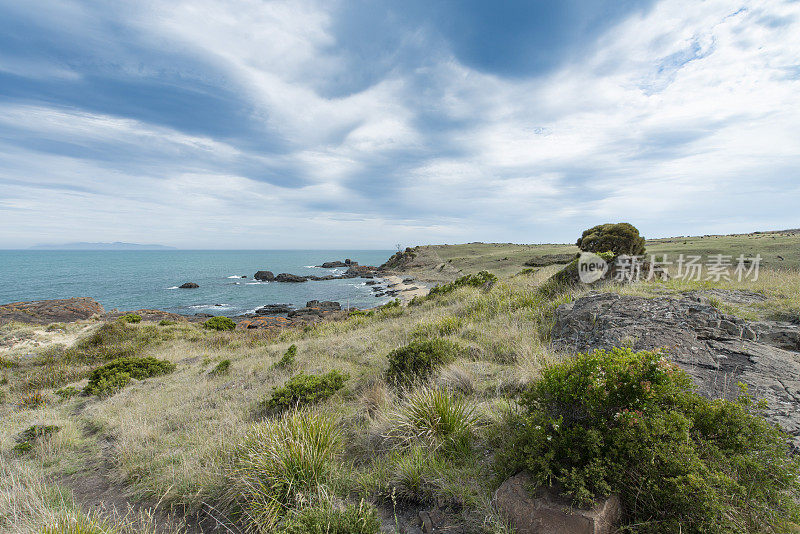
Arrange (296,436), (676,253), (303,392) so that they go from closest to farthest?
1. (296,436)
2. (303,392)
3. (676,253)

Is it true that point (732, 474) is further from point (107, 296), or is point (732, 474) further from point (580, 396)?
point (107, 296)

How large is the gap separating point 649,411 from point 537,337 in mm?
5047

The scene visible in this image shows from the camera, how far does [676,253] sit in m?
30.6

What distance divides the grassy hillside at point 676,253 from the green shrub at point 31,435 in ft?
97.0

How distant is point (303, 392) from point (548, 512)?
522 centimetres

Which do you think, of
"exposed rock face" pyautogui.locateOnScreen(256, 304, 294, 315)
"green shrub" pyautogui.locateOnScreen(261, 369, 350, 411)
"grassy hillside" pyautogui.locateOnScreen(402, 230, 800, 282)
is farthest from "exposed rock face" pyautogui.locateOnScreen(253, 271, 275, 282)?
"green shrub" pyautogui.locateOnScreen(261, 369, 350, 411)

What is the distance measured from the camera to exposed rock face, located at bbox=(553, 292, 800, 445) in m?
3.74

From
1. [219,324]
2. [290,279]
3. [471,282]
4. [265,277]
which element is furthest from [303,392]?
[265,277]

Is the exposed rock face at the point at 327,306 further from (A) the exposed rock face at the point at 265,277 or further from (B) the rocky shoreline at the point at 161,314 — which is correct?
(A) the exposed rock face at the point at 265,277

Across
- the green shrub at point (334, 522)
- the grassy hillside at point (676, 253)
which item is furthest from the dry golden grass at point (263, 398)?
the grassy hillside at point (676, 253)

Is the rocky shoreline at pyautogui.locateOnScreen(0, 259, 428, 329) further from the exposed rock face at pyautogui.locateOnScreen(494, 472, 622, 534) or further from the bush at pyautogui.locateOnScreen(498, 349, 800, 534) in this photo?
the bush at pyautogui.locateOnScreen(498, 349, 800, 534)

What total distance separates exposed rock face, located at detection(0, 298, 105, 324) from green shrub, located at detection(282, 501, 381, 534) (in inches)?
1590

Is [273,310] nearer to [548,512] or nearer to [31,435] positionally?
[31,435]

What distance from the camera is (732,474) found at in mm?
2312
